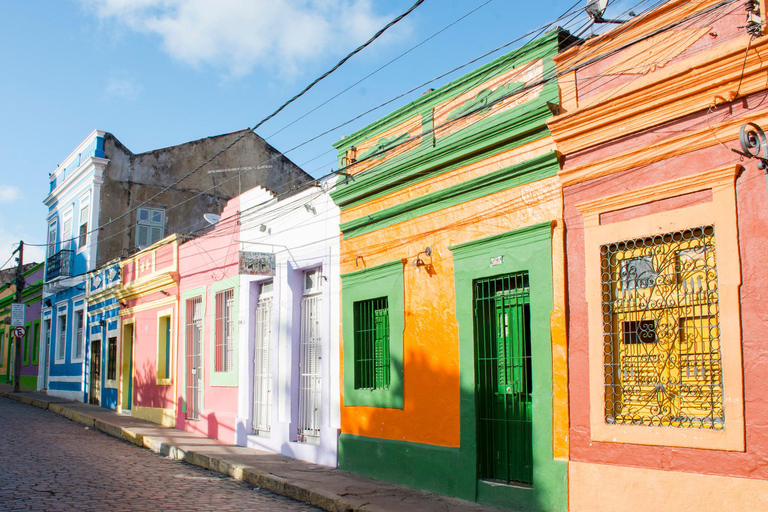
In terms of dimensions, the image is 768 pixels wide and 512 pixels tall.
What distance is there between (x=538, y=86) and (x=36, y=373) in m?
24.0

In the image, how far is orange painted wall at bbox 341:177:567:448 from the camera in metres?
7.49

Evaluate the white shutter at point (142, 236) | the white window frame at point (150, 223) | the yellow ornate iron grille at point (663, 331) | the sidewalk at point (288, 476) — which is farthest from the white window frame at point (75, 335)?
the yellow ornate iron grille at point (663, 331)

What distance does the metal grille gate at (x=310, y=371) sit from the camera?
1072 centimetres

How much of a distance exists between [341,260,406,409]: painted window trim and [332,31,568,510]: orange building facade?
2 centimetres

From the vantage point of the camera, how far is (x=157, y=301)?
1612 cm

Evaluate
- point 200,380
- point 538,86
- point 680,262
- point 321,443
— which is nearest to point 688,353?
point 680,262

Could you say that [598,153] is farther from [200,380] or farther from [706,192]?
[200,380]

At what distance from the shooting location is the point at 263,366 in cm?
Result: 1221

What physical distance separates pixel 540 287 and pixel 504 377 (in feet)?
3.76

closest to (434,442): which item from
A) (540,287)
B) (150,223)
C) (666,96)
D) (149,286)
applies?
(540,287)

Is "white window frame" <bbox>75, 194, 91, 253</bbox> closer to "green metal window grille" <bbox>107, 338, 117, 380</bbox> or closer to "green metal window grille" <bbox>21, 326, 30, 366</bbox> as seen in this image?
"green metal window grille" <bbox>107, 338, 117, 380</bbox>

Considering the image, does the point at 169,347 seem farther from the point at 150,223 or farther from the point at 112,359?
the point at 150,223

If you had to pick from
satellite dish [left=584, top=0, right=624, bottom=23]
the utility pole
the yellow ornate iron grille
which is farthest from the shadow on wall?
the utility pole

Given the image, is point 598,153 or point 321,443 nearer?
point 598,153
